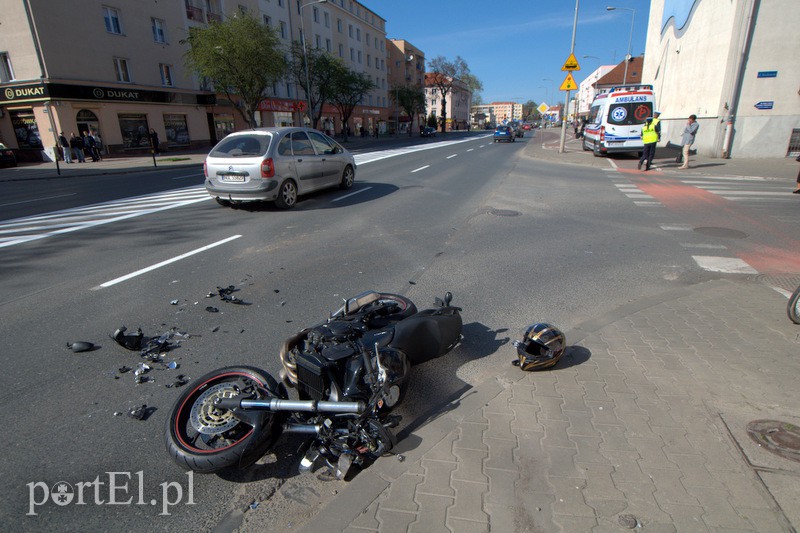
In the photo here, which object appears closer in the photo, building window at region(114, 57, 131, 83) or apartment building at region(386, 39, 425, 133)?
building window at region(114, 57, 131, 83)

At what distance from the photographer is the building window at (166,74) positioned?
32.2m

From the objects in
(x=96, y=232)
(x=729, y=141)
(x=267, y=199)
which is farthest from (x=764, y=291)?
(x=729, y=141)

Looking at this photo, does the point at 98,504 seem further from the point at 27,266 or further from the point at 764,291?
the point at 764,291

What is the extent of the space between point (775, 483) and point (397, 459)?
6.67 feet

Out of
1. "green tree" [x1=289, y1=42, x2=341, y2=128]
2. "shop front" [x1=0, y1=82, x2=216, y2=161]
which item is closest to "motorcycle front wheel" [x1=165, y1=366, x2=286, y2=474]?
"shop front" [x1=0, y1=82, x2=216, y2=161]

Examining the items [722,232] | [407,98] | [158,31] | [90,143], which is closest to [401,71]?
[407,98]

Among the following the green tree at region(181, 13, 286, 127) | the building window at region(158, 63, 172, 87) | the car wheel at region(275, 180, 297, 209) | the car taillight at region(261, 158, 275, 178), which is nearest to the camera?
the car taillight at region(261, 158, 275, 178)

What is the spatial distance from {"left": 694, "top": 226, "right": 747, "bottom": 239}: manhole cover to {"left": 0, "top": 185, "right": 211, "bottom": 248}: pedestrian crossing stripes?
11.5 m

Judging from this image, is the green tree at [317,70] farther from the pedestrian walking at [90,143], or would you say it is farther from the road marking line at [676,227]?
the road marking line at [676,227]

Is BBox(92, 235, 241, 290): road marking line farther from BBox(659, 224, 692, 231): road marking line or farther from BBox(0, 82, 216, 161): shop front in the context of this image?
BBox(0, 82, 216, 161): shop front

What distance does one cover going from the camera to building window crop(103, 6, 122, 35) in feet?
92.7

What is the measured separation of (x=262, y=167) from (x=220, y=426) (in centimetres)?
754

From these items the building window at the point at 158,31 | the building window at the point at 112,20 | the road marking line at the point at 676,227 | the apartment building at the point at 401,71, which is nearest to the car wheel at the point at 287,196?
the road marking line at the point at 676,227

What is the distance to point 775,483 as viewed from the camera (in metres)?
2.28
